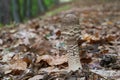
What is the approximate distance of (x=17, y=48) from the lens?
424cm

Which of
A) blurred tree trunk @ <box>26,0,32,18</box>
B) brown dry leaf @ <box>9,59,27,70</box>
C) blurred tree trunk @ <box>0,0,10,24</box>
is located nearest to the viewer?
brown dry leaf @ <box>9,59,27,70</box>

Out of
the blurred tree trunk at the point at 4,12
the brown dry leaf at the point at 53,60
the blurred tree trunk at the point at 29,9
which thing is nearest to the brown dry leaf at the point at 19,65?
the brown dry leaf at the point at 53,60

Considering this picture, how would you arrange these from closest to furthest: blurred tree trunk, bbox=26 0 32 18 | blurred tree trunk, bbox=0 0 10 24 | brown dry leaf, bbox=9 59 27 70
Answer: brown dry leaf, bbox=9 59 27 70
blurred tree trunk, bbox=0 0 10 24
blurred tree trunk, bbox=26 0 32 18

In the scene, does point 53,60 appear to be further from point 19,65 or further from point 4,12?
point 4,12

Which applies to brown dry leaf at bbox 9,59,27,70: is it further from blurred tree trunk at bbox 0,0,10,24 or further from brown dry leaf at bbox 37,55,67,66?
blurred tree trunk at bbox 0,0,10,24

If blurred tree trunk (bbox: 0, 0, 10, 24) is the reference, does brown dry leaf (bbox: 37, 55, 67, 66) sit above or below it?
below

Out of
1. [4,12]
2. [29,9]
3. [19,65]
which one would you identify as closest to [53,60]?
[19,65]

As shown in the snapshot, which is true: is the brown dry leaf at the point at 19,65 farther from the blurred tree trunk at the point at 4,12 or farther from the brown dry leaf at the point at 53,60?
the blurred tree trunk at the point at 4,12

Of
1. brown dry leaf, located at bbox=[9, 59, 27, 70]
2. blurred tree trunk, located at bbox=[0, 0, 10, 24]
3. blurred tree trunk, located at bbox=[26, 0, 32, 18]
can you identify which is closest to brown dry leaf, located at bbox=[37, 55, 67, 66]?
brown dry leaf, located at bbox=[9, 59, 27, 70]

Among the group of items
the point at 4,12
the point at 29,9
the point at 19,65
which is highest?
the point at 29,9

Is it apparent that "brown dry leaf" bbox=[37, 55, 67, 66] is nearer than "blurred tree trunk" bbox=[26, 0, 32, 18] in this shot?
Yes

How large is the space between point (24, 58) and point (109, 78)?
1.02 meters

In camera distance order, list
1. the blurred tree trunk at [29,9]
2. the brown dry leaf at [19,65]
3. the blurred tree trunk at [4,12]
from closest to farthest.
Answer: the brown dry leaf at [19,65] → the blurred tree trunk at [4,12] → the blurred tree trunk at [29,9]

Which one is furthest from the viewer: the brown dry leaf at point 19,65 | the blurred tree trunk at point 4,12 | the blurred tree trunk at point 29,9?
the blurred tree trunk at point 29,9
